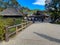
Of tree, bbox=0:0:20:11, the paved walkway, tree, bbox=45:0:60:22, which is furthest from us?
tree, bbox=0:0:20:11

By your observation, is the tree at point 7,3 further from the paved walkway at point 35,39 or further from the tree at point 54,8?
the paved walkway at point 35,39

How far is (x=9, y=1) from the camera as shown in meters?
84.2

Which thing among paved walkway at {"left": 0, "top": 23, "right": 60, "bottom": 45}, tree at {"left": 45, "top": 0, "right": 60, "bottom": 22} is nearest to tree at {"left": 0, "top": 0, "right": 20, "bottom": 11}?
tree at {"left": 45, "top": 0, "right": 60, "bottom": 22}

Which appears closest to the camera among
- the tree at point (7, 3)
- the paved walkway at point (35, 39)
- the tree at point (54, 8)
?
the paved walkway at point (35, 39)

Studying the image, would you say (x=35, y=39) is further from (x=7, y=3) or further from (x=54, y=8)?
(x=7, y=3)

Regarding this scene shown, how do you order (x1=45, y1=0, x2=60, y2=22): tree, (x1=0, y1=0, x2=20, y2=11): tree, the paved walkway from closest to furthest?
1. the paved walkway
2. (x1=45, y1=0, x2=60, y2=22): tree
3. (x1=0, y1=0, x2=20, y2=11): tree

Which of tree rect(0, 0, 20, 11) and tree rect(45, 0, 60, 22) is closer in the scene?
tree rect(45, 0, 60, 22)

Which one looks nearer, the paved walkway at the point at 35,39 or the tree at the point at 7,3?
the paved walkway at the point at 35,39

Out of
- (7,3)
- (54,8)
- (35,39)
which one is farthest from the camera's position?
(7,3)

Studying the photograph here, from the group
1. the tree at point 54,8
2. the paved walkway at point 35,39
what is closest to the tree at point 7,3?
the tree at point 54,8

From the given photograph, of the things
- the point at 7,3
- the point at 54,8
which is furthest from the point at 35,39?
the point at 7,3

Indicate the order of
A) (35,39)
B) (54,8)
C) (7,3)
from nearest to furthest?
(35,39) < (54,8) < (7,3)

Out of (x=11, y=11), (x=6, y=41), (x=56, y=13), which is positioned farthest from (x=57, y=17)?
(x=6, y=41)

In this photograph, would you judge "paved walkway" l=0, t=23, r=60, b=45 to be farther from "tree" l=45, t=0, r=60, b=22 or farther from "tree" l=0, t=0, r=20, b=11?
"tree" l=0, t=0, r=20, b=11
